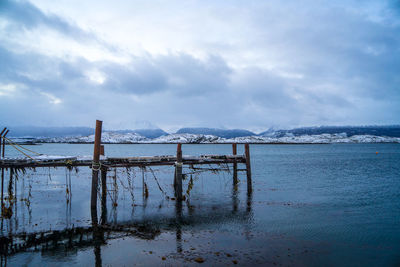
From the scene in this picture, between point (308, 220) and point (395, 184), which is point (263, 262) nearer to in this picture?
point (308, 220)

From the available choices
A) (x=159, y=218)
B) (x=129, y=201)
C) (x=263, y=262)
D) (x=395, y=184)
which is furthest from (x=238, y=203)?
(x=395, y=184)

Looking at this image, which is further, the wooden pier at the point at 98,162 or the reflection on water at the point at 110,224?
the wooden pier at the point at 98,162

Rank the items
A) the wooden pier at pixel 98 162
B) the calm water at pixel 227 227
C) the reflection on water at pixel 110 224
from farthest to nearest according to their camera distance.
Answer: the wooden pier at pixel 98 162
the reflection on water at pixel 110 224
the calm water at pixel 227 227

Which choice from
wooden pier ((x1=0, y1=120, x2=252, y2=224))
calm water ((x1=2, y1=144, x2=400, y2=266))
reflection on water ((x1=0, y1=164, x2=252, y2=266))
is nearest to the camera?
calm water ((x1=2, y1=144, x2=400, y2=266))

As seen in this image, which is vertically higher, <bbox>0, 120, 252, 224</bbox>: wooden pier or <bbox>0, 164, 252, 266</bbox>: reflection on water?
<bbox>0, 120, 252, 224</bbox>: wooden pier

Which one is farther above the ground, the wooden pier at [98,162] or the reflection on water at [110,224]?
the wooden pier at [98,162]

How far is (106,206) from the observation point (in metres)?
21.8

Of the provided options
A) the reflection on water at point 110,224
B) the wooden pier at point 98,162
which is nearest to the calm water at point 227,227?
the reflection on water at point 110,224

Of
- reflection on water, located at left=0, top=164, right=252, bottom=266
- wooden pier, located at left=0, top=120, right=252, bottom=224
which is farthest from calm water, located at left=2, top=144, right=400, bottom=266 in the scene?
wooden pier, located at left=0, top=120, right=252, bottom=224

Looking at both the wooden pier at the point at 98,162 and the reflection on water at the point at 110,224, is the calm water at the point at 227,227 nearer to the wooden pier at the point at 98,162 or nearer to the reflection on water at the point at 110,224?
the reflection on water at the point at 110,224

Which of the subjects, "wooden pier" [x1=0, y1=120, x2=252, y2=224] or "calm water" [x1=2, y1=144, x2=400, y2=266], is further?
"wooden pier" [x1=0, y1=120, x2=252, y2=224]

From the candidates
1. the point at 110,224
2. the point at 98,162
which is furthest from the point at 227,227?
the point at 98,162

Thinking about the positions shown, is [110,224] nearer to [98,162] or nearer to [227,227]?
[98,162]

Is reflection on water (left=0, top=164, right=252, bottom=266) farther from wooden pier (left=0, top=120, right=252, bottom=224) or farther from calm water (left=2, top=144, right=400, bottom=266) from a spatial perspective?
wooden pier (left=0, top=120, right=252, bottom=224)
